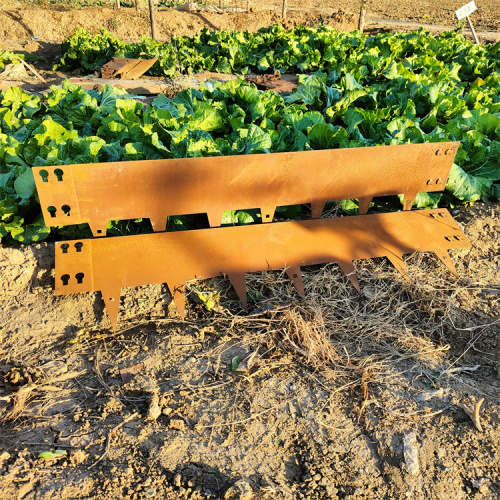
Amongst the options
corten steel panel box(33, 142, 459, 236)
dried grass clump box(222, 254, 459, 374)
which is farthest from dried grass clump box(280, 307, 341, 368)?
corten steel panel box(33, 142, 459, 236)

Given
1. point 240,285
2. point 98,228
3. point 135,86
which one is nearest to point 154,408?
point 240,285

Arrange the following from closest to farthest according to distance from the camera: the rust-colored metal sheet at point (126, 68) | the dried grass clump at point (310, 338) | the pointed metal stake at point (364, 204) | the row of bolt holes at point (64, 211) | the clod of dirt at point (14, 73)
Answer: the dried grass clump at point (310, 338) < the row of bolt holes at point (64, 211) < the pointed metal stake at point (364, 204) < the rust-colored metal sheet at point (126, 68) < the clod of dirt at point (14, 73)

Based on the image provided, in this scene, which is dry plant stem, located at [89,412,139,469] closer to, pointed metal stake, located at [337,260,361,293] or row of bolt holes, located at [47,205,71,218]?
row of bolt holes, located at [47,205,71,218]

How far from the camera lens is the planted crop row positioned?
322cm

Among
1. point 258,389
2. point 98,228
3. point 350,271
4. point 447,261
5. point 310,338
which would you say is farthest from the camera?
point 447,261

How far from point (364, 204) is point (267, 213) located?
860 mm

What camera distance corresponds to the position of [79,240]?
293 centimetres

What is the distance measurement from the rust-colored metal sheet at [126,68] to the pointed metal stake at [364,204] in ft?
18.5

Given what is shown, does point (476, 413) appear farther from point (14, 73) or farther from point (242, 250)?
point (14, 73)

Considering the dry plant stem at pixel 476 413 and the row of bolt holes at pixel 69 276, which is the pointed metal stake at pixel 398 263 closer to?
the dry plant stem at pixel 476 413

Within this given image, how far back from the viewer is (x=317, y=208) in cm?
345

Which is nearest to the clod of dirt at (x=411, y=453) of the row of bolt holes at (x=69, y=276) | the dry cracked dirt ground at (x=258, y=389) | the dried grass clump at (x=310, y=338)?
the dry cracked dirt ground at (x=258, y=389)

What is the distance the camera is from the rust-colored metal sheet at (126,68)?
24.6 feet

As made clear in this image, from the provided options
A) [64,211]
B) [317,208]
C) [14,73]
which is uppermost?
[64,211]
